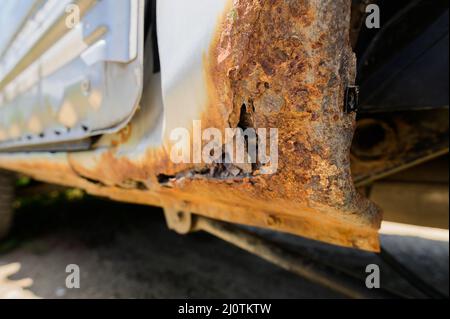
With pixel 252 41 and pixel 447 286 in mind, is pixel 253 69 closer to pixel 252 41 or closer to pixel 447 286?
pixel 252 41

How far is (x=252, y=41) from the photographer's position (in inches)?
29.9

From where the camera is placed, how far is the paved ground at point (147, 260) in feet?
7.06

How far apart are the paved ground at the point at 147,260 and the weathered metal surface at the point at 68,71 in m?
0.85

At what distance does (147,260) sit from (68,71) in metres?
1.49

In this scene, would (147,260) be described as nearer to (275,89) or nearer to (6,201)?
(6,201)

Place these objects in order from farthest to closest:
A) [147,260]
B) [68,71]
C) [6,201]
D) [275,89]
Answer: [6,201] < [147,260] < [68,71] < [275,89]

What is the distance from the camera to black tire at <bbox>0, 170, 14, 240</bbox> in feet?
9.43

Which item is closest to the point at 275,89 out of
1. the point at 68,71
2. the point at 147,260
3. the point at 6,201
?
the point at 68,71

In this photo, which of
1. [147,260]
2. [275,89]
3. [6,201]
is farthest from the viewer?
[6,201]

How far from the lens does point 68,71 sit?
1.43m

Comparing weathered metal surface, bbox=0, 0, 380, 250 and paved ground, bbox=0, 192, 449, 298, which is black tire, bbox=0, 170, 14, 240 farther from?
weathered metal surface, bbox=0, 0, 380, 250

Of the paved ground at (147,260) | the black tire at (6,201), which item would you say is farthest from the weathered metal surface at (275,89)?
the black tire at (6,201)
